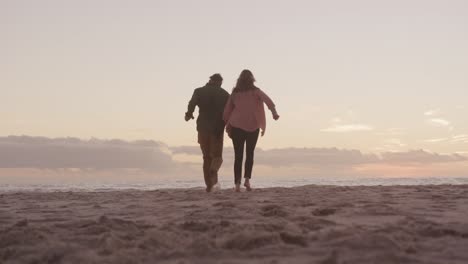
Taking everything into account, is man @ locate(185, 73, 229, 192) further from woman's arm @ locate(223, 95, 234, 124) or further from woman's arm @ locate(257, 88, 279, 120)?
woman's arm @ locate(257, 88, 279, 120)

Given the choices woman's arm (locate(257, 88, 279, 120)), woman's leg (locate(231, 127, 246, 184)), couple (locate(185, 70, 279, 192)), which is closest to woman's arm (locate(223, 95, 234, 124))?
couple (locate(185, 70, 279, 192))

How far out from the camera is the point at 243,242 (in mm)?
3025

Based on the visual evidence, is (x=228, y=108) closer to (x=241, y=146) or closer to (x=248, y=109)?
(x=248, y=109)

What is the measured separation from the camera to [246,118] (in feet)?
27.4

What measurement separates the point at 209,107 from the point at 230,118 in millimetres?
692

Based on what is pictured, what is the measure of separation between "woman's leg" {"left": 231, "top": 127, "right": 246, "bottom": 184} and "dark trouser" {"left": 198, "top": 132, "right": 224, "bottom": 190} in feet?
2.21

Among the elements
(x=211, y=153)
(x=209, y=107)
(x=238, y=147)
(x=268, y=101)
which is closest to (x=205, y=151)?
(x=211, y=153)

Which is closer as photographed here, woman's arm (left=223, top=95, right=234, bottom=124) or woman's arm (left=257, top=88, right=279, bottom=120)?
woman's arm (left=257, top=88, right=279, bottom=120)

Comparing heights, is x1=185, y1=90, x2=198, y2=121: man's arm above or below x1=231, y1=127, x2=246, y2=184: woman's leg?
above

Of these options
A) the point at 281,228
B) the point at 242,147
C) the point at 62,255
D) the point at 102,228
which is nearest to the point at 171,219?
the point at 102,228

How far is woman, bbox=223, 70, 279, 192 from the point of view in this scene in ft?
27.4

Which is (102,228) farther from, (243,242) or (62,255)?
(243,242)

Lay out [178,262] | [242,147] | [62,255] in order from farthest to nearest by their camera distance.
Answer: [242,147]
[62,255]
[178,262]

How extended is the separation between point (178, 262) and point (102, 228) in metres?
1.30
